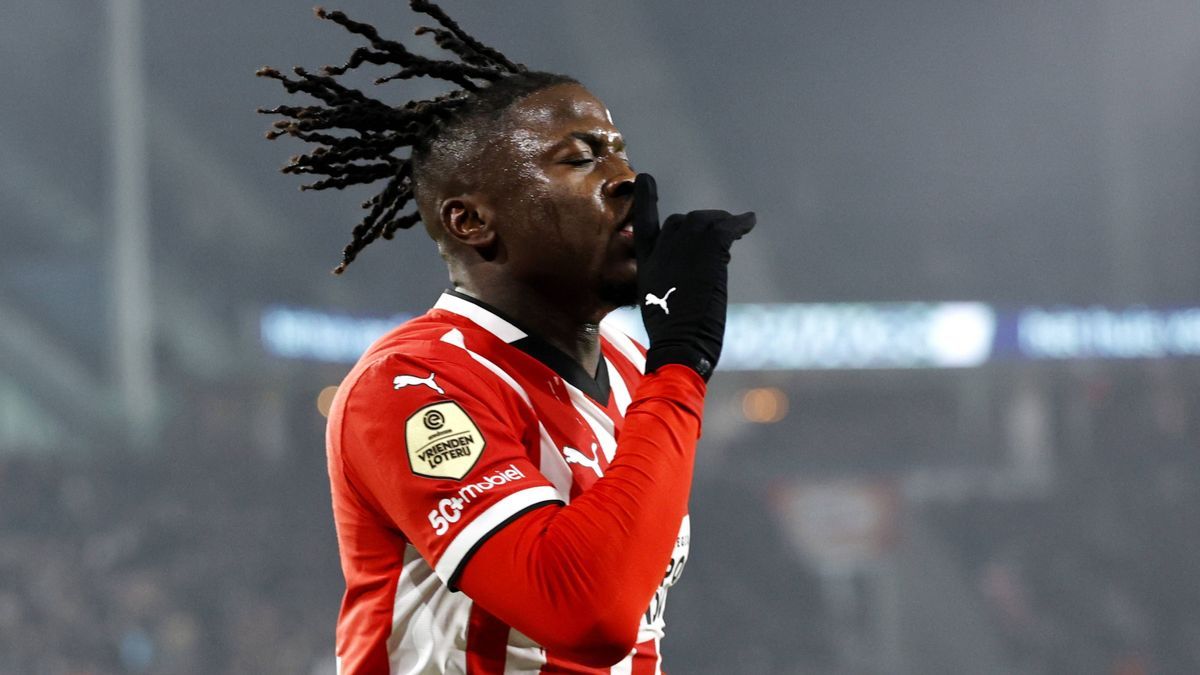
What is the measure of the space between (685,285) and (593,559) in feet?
1.10

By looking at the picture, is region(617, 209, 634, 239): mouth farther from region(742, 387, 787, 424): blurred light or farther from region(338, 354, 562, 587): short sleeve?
region(742, 387, 787, 424): blurred light

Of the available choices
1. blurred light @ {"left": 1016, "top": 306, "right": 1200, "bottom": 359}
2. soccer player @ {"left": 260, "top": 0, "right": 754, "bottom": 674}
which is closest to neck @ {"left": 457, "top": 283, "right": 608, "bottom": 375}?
soccer player @ {"left": 260, "top": 0, "right": 754, "bottom": 674}

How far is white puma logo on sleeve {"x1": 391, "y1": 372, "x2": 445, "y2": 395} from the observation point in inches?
51.8

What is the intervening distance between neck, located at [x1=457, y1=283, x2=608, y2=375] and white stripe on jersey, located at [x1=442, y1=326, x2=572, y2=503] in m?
0.09

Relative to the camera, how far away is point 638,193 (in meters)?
1.42

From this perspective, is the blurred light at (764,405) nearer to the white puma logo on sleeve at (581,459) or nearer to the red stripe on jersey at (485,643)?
the white puma logo on sleeve at (581,459)

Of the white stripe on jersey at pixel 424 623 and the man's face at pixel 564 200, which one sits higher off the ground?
the man's face at pixel 564 200

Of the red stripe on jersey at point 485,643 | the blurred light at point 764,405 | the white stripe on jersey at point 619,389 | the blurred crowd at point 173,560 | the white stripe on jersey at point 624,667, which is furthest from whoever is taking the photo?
the blurred light at point 764,405

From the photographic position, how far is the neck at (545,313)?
1.53m

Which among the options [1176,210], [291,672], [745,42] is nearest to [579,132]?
[291,672]

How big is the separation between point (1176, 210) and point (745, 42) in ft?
12.7

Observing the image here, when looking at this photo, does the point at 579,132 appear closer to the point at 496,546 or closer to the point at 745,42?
the point at 496,546

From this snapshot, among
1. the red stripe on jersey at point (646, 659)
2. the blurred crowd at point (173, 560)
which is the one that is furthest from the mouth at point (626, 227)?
the blurred crowd at point (173, 560)

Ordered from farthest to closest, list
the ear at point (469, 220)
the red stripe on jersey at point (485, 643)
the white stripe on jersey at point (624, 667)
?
the ear at point (469, 220), the white stripe on jersey at point (624, 667), the red stripe on jersey at point (485, 643)
